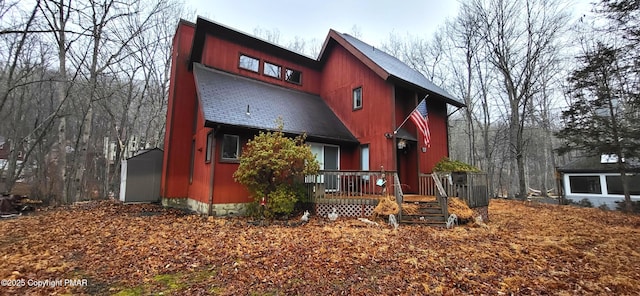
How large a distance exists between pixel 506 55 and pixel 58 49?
27247 mm

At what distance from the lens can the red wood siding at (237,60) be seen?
40.9 ft

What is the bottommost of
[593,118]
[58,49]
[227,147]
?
[227,147]

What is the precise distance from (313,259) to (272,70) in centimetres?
1164

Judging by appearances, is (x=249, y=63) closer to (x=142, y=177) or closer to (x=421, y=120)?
(x=142, y=177)

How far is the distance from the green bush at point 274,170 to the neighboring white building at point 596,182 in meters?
21.7

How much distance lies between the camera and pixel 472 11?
795 inches

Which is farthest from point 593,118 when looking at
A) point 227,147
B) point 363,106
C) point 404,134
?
point 227,147

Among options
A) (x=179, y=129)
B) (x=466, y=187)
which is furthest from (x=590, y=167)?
(x=179, y=129)

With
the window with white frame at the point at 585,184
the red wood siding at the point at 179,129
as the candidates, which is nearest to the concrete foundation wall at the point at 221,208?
the red wood siding at the point at 179,129

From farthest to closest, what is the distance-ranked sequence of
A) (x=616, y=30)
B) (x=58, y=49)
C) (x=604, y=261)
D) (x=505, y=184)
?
(x=505, y=184) < (x=58, y=49) < (x=616, y=30) < (x=604, y=261)

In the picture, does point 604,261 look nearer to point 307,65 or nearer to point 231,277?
point 231,277

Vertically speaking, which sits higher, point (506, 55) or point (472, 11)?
point (472, 11)

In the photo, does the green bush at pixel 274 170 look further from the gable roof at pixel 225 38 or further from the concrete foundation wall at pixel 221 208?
the gable roof at pixel 225 38

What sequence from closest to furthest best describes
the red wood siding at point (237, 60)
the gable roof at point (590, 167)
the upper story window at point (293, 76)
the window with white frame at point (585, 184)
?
the red wood siding at point (237, 60), the upper story window at point (293, 76), the gable roof at point (590, 167), the window with white frame at point (585, 184)
